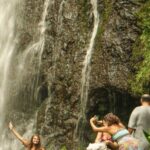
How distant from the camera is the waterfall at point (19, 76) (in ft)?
64.5

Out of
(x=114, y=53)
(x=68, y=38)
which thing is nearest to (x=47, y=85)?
(x=68, y=38)

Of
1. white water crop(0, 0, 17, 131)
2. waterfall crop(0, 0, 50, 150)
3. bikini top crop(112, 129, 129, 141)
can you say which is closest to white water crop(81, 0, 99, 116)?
waterfall crop(0, 0, 50, 150)

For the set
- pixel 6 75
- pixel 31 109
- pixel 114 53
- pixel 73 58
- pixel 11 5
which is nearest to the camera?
pixel 114 53

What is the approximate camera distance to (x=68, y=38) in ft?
60.0

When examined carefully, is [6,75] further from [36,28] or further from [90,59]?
[90,59]

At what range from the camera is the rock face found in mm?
16125

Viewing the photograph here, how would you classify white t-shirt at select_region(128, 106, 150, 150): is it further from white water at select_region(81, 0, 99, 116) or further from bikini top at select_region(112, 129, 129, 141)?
white water at select_region(81, 0, 99, 116)

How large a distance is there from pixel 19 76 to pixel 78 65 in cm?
418

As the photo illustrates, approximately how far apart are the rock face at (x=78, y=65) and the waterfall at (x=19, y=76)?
42 cm

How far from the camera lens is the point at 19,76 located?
20734mm

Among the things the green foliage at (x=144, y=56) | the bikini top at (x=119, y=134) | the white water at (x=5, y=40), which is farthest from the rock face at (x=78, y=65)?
the bikini top at (x=119, y=134)

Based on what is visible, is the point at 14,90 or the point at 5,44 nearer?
the point at 14,90

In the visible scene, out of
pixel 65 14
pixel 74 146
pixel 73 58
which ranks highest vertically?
pixel 65 14

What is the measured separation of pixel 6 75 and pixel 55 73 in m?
3.90
